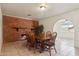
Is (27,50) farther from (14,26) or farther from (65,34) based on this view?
(65,34)

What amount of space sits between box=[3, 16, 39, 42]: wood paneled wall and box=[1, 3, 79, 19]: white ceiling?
76 mm

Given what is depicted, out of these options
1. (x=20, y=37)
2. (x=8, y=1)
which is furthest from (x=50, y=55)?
(x=8, y=1)

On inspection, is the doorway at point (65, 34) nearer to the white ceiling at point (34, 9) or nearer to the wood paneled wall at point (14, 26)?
the white ceiling at point (34, 9)

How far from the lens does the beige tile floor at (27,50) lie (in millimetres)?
1842

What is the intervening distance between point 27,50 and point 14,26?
1.35 feet

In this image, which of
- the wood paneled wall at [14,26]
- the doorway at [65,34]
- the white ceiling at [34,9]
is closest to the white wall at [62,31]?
the doorway at [65,34]

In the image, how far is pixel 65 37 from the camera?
1.89 metres

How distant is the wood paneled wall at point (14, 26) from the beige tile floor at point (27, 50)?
9cm

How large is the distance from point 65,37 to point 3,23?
3.11 feet

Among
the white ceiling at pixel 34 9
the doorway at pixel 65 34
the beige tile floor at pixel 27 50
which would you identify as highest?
the white ceiling at pixel 34 9

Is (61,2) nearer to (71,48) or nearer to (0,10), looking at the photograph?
(71,48)

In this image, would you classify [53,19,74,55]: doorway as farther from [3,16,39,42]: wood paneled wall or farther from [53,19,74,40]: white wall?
[3,16,39,42]: wood paneled wall

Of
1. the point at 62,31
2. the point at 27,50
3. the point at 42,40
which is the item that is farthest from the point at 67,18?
the point at 27,50

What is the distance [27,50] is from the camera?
1900mm
